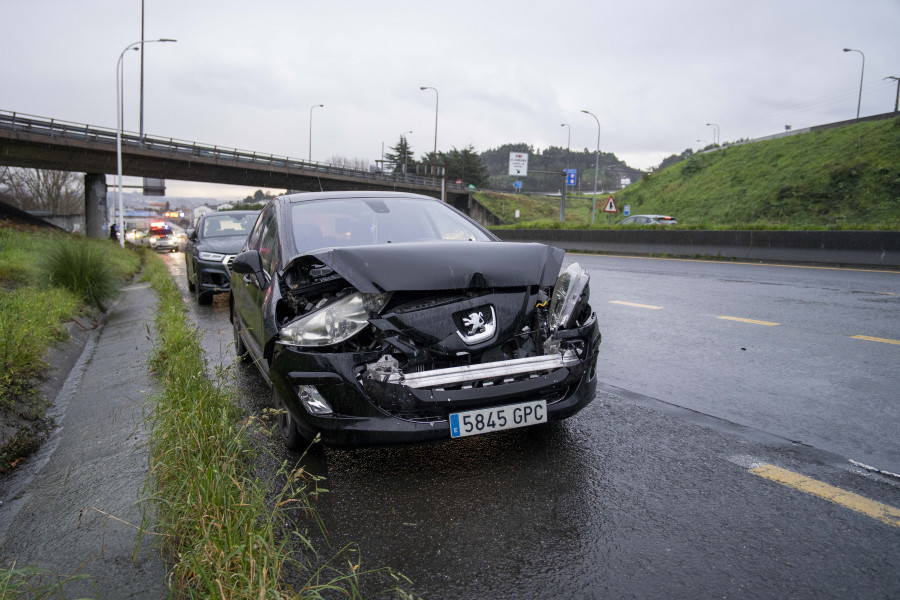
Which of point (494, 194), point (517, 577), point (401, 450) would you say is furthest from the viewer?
point (494, 194)

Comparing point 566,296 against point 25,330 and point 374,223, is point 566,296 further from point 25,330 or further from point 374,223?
point 25,330

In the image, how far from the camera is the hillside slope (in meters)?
36.4

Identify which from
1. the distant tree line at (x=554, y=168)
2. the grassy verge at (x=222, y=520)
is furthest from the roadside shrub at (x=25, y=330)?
the distant tree line at (x=554, y=168)

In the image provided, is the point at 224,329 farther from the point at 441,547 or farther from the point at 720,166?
the point at 720,166

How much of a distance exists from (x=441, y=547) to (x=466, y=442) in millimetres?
1259

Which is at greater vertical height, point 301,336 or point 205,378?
point 301,336

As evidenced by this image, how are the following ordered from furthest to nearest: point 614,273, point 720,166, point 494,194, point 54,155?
point 494,194 < point 720,166 < point 54,155 < point 614,273

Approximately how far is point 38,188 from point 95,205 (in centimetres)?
3153

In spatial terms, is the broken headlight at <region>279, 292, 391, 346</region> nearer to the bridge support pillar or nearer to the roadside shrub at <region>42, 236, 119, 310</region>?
the roadside shrub at <region>42, 236, 119, 310</region>

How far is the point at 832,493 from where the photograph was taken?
3.08 metres

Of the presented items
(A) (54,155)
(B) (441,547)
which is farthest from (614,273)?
(A) (54,155)

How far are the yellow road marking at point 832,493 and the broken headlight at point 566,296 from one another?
1288 mm

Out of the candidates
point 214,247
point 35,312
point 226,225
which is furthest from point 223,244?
point 35,312

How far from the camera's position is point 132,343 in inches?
309
